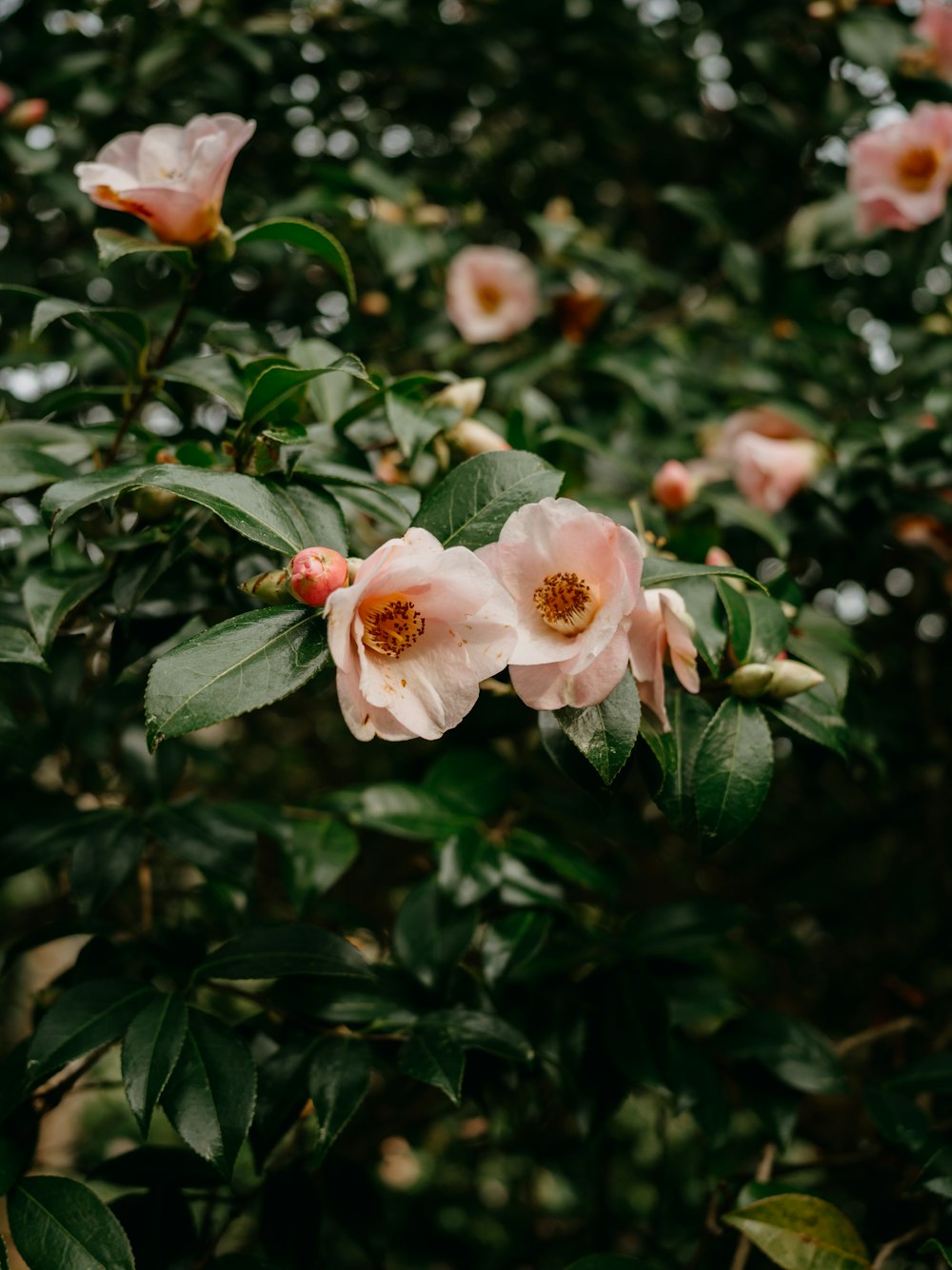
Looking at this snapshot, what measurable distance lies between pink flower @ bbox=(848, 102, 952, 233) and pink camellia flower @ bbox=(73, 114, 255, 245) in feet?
3.10

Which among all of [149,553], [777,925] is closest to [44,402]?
[149,553]

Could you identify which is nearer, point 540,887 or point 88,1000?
point 88,1000

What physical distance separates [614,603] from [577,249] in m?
1.07

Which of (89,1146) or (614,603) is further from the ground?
(614,603)

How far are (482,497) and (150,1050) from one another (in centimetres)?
53

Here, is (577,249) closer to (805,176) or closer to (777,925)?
(805,176)

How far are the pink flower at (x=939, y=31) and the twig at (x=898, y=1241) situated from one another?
5.43 ft

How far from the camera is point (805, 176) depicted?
1681 mm

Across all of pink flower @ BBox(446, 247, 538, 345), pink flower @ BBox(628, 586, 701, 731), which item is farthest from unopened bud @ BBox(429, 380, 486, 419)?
pink flower @ BBox(446, 247, 538, 345)

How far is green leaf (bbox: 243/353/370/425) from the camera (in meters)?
0.78

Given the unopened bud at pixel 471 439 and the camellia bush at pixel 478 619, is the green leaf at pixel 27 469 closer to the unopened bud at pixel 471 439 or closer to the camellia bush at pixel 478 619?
the camellia bush at pixel 478 619

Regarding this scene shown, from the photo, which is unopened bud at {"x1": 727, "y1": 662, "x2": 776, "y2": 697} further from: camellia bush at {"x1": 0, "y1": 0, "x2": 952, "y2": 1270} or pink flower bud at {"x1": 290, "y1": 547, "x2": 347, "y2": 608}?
pink flower bud at {"x1": 290, "y1": 547, "x2": 347, "y2": 608}

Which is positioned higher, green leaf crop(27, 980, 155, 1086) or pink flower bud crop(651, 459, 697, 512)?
pink flower bud crop(651, 459, 697, 512)

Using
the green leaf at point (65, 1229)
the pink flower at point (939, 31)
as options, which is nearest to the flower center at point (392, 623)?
the green leaf at point (65, 1229)
